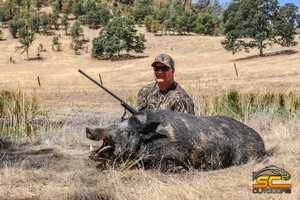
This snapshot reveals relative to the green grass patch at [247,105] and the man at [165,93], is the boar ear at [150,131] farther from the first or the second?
the green grass patch at [247,105]

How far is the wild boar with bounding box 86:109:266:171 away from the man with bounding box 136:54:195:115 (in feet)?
2.03

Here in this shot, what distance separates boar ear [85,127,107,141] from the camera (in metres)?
3.70

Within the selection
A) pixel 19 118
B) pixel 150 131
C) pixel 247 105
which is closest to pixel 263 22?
pixel 247 105

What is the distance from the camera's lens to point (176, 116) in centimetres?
414

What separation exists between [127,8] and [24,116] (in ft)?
241

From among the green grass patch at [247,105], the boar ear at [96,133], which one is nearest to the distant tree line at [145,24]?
the green grass patch at [247,105]

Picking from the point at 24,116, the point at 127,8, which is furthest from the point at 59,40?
the point at 24,116

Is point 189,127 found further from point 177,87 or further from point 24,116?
point 24,116

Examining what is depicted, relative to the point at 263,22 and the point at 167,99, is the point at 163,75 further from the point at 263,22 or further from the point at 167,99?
the point at 263,22

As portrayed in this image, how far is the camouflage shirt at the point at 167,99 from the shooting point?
486cm

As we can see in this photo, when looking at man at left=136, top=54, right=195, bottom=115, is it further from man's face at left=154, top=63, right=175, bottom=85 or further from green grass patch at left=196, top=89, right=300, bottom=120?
green grass patch at left=196, top=89, right=300, bottom=120

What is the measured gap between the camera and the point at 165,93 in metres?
5.05

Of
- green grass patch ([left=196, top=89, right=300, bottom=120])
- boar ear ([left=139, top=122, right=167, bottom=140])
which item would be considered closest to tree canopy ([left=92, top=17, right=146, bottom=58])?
green grass patch ([left=196, top=89, right=300, bottom=120])

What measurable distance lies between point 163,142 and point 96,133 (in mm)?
703
